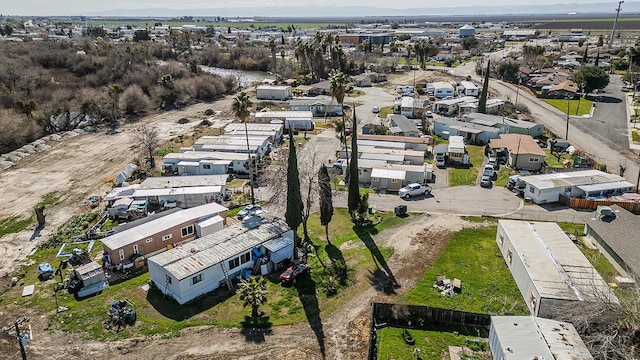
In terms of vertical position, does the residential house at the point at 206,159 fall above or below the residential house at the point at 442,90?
below

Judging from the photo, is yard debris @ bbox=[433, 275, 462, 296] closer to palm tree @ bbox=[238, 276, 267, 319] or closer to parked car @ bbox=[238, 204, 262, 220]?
palm tree @ bbox=[238, 276, 267, 319]

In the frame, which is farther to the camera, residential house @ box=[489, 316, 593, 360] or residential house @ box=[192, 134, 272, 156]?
residential house @ box=[192, 134, 272, 156]

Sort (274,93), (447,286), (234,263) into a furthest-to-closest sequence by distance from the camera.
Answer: (274,93), (234,263), (447,286)

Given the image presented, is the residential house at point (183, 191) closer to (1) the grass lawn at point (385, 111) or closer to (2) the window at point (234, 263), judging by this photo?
(2) the window at point (234, 263)

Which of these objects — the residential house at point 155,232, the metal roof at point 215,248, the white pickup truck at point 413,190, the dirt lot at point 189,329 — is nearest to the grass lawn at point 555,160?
the white pickup truck at point 413,190

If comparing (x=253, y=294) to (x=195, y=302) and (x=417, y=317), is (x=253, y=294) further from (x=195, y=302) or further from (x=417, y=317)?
(x=417, y=317)

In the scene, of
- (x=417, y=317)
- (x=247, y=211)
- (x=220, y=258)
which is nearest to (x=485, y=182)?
(x=417, y=317)

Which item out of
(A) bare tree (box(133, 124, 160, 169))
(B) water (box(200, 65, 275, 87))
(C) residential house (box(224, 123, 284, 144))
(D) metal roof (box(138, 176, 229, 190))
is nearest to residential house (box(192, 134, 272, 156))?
(C) residential house (box(224, 123, 284, 144))
